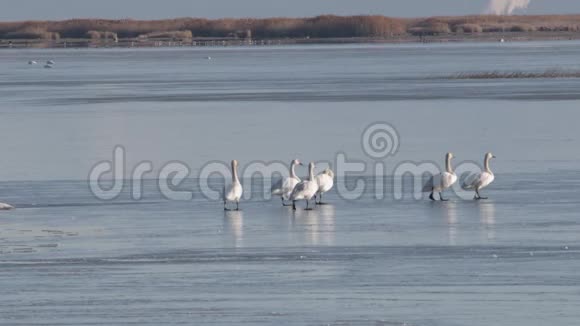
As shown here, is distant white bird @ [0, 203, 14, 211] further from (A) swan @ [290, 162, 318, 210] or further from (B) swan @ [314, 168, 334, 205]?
(B) swan @ [314, 168, 334, 205]

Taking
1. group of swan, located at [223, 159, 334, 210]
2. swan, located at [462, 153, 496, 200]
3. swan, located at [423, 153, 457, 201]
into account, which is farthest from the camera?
swan, located at [462, 153, 496, 200]

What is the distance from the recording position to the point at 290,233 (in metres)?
13.1

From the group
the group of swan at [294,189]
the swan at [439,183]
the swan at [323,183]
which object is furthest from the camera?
the swan at [439,183]

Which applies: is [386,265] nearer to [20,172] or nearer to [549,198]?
[549,198]

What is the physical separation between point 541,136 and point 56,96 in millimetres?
18398

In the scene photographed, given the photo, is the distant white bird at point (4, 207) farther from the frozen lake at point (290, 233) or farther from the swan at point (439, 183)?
the swan at point (439, 183)

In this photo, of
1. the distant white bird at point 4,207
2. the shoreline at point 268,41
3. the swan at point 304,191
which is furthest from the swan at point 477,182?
the shoreline at point 268,41

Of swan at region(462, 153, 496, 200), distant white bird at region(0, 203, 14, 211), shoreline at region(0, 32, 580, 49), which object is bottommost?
shoreline at region(0, 32, 580, 49)

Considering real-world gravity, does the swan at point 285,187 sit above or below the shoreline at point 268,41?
above

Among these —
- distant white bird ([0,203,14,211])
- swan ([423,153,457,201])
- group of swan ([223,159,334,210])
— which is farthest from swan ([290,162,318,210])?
distant white bird ([0,203,14,211])

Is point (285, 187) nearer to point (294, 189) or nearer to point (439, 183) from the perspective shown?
point (294, 189)

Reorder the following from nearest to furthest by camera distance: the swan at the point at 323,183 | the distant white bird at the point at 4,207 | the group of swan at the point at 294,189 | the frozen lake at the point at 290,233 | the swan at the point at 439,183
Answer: the frozen lake at the point at 290,233
the group of swan at the point at 294,189
the distant white bird at the point at 4,207
the swan at the point at 323,183
the swan at the point at 439,183

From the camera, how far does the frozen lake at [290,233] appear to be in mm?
9578

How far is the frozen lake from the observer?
9.58m
